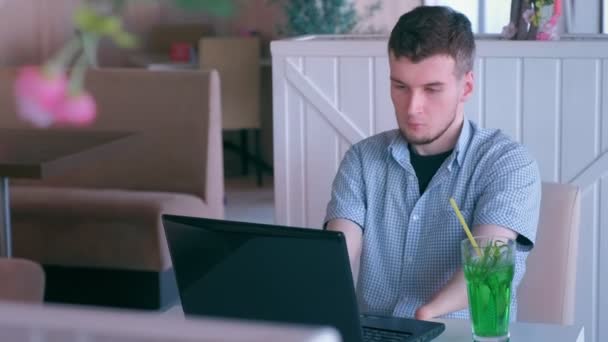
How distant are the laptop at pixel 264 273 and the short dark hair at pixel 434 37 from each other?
2.21 feet

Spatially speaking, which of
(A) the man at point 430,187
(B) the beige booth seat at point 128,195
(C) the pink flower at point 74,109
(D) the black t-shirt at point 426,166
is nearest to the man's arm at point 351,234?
(A) the man at point 430,187

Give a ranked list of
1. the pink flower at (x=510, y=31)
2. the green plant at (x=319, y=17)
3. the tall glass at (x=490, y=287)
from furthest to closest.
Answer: the green plant at (x=319, y=17) → the pink flower at (x=510, y=31) → the tall glass at (x=490, y=287)

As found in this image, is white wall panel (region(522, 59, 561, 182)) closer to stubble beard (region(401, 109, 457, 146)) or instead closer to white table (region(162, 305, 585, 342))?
stubble beard (region(401, 109, 457, 146))

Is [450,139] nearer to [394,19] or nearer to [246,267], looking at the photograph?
[246,267]

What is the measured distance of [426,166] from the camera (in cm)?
206

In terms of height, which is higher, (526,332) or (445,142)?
(445,142)

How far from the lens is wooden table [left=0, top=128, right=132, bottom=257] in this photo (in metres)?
3.22

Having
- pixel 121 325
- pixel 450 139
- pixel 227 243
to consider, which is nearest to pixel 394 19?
pixel 450 139

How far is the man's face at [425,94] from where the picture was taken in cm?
196

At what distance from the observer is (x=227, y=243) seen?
56.1 inches

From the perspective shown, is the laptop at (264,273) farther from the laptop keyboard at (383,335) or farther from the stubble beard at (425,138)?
the stubble beard at (425,138)

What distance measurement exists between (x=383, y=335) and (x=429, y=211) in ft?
1.50

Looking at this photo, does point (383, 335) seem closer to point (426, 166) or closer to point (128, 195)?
point (426, 166)

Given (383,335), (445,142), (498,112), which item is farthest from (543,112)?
(383,335)
